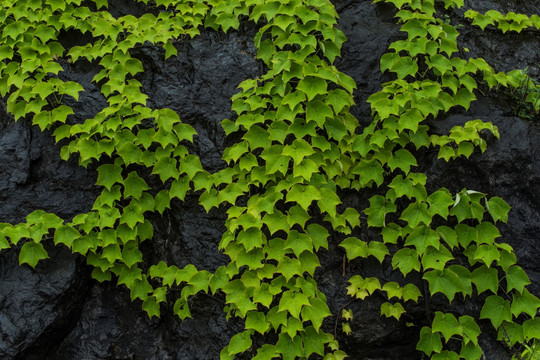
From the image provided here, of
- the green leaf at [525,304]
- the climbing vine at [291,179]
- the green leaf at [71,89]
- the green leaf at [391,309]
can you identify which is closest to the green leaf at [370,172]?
the climbing vine at [291,179]

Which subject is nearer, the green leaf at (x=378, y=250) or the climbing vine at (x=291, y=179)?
the climbing vine at (x=291, y=179)

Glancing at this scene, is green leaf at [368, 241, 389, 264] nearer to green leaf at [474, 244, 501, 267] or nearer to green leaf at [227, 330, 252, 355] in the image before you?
green leaf at [474, 244, 501, 267]

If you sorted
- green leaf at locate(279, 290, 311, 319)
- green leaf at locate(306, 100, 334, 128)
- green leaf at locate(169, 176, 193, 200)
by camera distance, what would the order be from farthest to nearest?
green leaf at locate(169, 176, 193, 200) < green leaf at locate(306, 100, 334, 128) < green leaf at locate(279, 290, 311, 319)

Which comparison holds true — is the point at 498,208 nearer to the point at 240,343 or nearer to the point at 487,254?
the point at 487,254

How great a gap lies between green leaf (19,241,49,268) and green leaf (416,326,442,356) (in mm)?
2397

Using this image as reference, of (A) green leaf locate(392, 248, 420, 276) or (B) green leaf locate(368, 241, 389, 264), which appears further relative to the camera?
(B) green leaf locate(368, 241, 389, 264)

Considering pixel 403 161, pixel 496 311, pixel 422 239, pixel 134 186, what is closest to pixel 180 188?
pixel 134 186

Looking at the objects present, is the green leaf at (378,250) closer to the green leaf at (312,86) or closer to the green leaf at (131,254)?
the green leaf at (312,86)

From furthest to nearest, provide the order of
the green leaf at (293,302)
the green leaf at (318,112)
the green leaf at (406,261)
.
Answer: the green leaf at (318,112), the green leaf at (406,261), the green leaf at (293,302)

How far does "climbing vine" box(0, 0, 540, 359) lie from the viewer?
9.61 ft

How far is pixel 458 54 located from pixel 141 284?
110 inches

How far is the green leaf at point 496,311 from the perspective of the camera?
2.89 meters

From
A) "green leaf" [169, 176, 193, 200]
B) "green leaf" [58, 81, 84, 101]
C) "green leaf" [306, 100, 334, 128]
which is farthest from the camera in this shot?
"green leaf" [58, 81, 84, 101]

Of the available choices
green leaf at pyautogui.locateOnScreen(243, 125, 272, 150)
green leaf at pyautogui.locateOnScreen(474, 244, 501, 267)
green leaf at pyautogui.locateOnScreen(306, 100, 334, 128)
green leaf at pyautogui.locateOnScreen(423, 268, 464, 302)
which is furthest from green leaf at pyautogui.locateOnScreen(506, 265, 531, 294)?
green leaf at pyautogui.locateOnScreen(243, 125, 272, 150)
